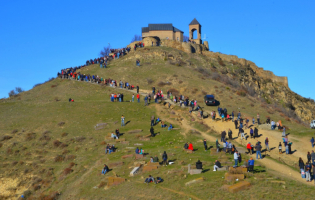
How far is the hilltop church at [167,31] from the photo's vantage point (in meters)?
95.4

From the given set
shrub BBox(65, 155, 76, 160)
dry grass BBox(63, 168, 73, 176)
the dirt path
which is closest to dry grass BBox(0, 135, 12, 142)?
shrub BBox(65, 155, 76, 160)

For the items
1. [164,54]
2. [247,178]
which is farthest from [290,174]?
[164,54]

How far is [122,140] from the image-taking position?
133ft

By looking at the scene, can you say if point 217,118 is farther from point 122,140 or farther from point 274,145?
point 122,140

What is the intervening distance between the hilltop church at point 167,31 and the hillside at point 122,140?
664 inches

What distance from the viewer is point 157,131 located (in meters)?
43.3

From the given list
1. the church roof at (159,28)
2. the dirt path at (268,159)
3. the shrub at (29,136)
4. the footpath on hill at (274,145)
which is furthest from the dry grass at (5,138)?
the church roof at (159,28)

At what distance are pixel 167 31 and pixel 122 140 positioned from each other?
197 ft

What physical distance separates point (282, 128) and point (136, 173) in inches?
886

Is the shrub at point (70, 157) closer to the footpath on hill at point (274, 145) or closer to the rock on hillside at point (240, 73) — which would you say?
the footpath on hill at point (274, 145)

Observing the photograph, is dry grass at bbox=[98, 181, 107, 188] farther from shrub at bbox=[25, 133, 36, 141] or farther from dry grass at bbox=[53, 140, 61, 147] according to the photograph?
→ shrub at bbox=[25, 133, 36, 141]

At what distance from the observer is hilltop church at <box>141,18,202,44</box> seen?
95.4 m

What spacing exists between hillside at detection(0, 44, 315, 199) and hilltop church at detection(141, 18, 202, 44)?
1686 centimetres

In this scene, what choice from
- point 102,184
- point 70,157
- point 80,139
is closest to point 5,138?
point 80,139
